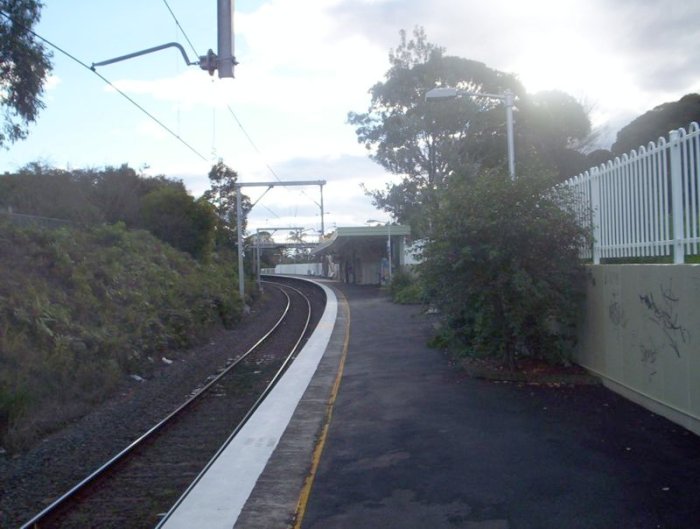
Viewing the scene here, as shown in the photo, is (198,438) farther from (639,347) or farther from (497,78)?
(497,78)

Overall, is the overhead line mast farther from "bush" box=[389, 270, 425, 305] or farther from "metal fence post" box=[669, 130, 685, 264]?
"bush" box=[389, 270, 425, 305]

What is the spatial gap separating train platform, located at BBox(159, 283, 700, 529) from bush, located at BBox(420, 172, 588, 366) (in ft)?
3.15

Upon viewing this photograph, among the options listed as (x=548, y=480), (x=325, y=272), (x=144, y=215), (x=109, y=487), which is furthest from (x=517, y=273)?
(x=325, y=272)

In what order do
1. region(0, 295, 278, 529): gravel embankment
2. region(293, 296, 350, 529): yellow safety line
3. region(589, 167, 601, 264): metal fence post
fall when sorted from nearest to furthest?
region(293, 296, 350, 529): yellow safety line, region(0, 295, 278, 529): gravel embankment, region(589, 167, 601, 264): metal fence post

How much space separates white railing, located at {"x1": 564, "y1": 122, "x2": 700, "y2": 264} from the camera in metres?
9.03

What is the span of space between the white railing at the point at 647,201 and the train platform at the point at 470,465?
2.07 m

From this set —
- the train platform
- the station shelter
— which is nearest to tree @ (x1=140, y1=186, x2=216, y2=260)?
the station shelter

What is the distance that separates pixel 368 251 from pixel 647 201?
165ft

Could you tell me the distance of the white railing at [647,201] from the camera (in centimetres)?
903

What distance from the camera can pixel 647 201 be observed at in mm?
10125

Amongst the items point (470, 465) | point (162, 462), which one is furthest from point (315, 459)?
point (162, 462)

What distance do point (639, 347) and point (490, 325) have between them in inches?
123

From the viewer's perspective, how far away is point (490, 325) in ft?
42.7

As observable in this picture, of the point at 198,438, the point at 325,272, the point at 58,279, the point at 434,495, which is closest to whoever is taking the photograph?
the point at 434,495
